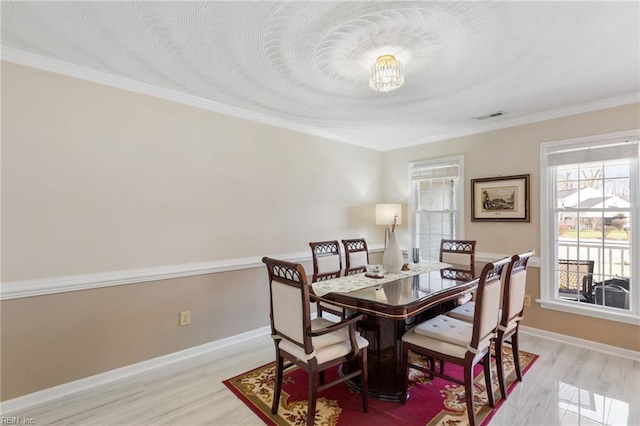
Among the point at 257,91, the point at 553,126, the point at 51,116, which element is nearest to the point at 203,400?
the point at 51,116

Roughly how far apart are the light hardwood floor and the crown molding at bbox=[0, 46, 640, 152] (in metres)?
2.46

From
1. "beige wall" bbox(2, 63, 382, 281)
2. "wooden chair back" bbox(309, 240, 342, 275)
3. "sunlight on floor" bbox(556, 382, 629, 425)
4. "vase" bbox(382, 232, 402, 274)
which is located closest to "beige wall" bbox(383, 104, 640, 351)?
"sunlight on floor" bbox(556, 382, 629, 425)

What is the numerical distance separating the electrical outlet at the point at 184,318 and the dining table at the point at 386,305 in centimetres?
135

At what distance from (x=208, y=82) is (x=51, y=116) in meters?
1.18

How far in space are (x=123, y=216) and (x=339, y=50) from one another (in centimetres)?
219

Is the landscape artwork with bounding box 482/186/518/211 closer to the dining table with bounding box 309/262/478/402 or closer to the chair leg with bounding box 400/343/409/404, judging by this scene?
the dining table with bounding box 309/262/478/402

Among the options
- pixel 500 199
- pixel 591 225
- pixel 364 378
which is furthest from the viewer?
pixel 500 199

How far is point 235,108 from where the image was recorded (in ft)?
10.8

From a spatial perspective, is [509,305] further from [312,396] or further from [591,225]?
[591,225]

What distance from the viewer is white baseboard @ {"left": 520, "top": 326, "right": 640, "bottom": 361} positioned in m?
2.94

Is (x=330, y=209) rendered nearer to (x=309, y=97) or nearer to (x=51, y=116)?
(x=309, y=97)

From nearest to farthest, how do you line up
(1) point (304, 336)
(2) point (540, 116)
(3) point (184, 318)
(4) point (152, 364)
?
(1) point (304, 336), (4) point (152, 364), (3) point (184, 318), (2) point (540, 116)

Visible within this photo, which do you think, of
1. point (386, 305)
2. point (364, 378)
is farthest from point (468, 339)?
point (364, 378)

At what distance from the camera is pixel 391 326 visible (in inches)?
90.4
